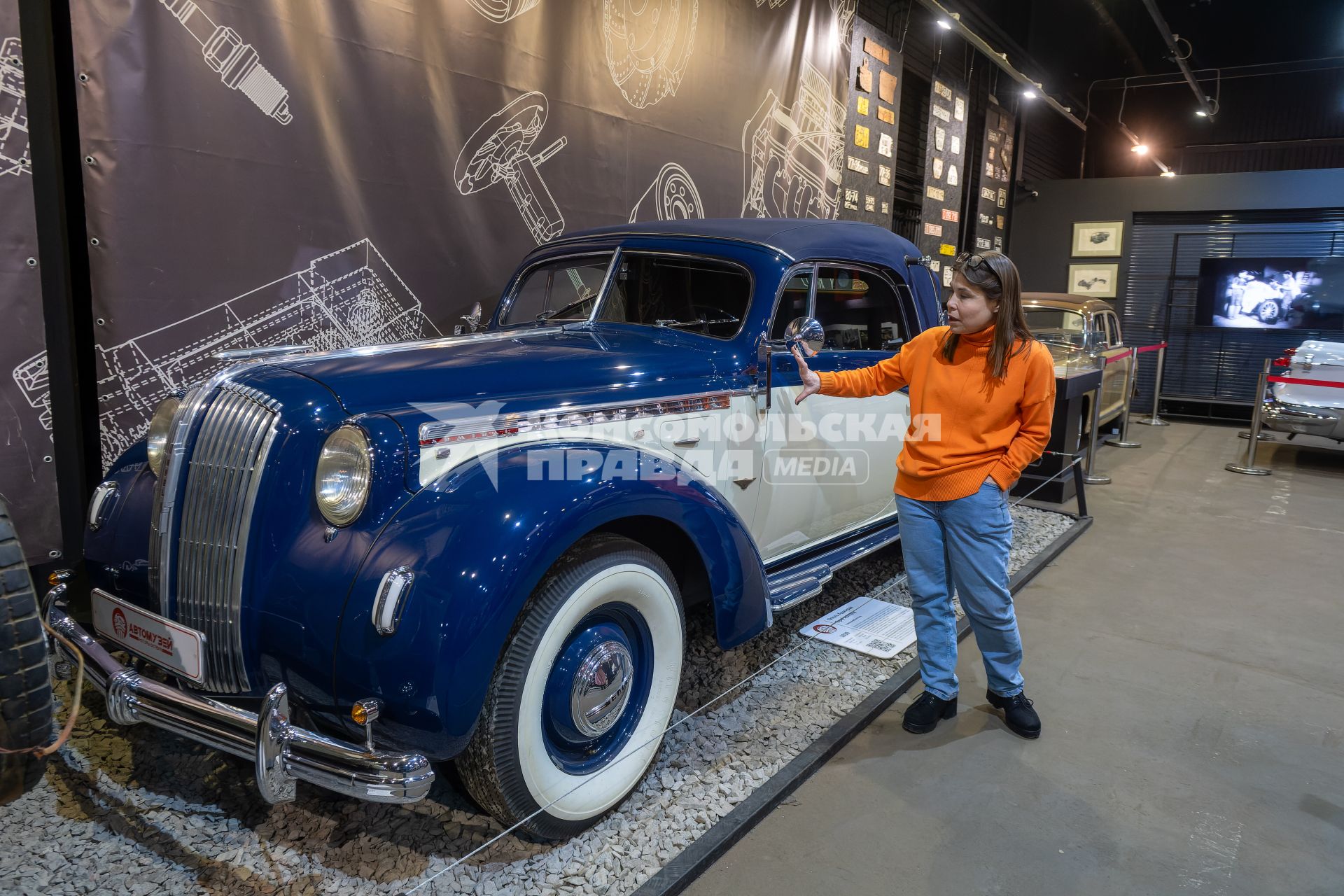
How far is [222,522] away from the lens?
1.86 metres

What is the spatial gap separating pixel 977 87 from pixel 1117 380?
162 inches

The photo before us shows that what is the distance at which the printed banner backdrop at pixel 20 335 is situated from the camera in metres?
2.64

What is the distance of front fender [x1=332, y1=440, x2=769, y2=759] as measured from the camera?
162 centimetres

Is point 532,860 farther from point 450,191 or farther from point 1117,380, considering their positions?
point 1117,380

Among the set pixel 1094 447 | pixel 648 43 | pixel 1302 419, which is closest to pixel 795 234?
pixel 648 43

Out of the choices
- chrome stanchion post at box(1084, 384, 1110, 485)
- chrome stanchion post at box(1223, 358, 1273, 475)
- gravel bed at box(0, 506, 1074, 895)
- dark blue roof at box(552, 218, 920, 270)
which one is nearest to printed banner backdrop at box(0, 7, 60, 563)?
gravel bed at box(0, 506, 1074, 895)

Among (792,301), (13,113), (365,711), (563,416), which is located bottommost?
(365,711)

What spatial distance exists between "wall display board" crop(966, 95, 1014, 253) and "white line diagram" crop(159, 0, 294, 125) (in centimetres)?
873

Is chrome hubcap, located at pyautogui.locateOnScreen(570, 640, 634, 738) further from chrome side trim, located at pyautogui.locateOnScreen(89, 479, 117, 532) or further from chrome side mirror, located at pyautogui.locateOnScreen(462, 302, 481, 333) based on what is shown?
chrome side mirror, located at pyautogui.locateOnScreen(462, 302, 481, 333)

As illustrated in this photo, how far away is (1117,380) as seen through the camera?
27.3 feet

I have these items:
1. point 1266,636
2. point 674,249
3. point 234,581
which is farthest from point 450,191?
point 1266,636

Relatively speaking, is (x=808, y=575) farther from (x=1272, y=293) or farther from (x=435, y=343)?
(x=1272, y=293)

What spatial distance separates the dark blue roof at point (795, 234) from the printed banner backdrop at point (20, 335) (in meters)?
1.83

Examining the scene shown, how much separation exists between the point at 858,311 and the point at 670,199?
2.36 m
